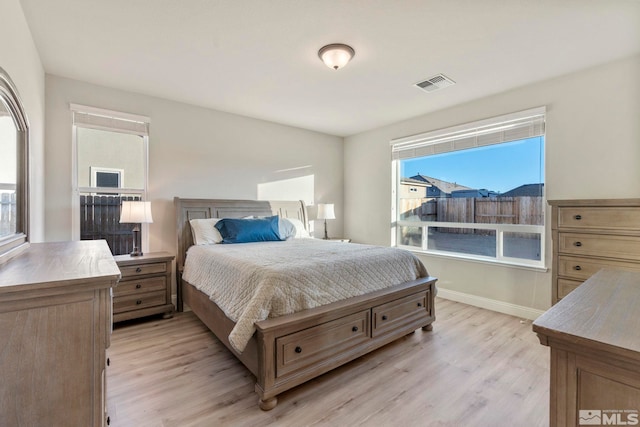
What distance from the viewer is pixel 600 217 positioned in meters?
2.44

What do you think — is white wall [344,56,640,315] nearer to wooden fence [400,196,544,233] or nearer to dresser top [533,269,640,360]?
wooden fence [400,196,544,233]

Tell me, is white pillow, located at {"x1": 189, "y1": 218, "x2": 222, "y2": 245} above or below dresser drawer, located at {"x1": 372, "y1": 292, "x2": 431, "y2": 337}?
above

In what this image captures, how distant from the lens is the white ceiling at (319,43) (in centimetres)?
201

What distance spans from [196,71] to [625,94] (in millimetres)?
3944

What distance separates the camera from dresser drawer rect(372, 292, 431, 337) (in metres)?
2.46

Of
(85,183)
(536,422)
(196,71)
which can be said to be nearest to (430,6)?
(196,71)

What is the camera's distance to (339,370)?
2.26 m

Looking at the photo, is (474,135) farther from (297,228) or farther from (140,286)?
(140,286)

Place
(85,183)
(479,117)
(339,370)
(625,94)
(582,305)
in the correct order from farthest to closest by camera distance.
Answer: (479,117)
(85,183)
(625,94)
(339,370)
(582,305)

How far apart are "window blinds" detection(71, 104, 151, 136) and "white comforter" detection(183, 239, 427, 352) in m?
1.66

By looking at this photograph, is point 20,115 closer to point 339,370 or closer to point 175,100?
point 175,100

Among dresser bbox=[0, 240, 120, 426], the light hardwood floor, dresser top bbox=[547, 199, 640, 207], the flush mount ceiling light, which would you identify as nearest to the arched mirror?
dresser bbox=[0, 240, 120, 426]

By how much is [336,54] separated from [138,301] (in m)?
3.02

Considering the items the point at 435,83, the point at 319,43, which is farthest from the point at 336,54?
the point at 435,83
